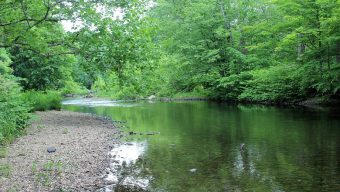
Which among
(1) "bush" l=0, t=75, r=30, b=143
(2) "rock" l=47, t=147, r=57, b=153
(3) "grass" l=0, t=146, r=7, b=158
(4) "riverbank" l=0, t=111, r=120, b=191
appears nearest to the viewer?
(4) "riverbank" l=0, t=111, r=120, b=191

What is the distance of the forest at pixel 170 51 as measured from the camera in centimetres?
1204

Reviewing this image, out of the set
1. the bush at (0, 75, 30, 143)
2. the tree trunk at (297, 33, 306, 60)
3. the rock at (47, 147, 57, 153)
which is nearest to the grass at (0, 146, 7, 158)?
the bush at (0, 75, 30, 143)

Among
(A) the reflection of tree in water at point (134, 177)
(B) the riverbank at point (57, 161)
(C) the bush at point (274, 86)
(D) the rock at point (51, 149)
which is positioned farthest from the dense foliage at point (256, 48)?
(D) the rock at point (51, 149)

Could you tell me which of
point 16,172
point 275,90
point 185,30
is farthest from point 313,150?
point 185,30

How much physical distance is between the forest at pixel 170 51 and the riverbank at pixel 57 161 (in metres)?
1.19

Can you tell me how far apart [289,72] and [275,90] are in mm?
4100

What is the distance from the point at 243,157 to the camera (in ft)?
37.7

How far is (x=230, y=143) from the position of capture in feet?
45.7

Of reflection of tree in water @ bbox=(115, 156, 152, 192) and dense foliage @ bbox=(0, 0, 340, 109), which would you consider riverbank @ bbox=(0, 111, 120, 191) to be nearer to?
reflection of tree in water @ bbox=(115, 156, 152, 192)

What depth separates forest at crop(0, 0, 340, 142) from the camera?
1204cm

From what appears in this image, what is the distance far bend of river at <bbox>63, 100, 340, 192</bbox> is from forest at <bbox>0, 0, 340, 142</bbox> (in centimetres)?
367

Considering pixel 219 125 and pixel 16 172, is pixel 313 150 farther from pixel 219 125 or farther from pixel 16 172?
pixel 16 172

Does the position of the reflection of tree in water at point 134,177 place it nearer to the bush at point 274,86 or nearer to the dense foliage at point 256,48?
the dense foliage at point 256,48

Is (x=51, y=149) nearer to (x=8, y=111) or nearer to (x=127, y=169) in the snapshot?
(x=8, y=111)
